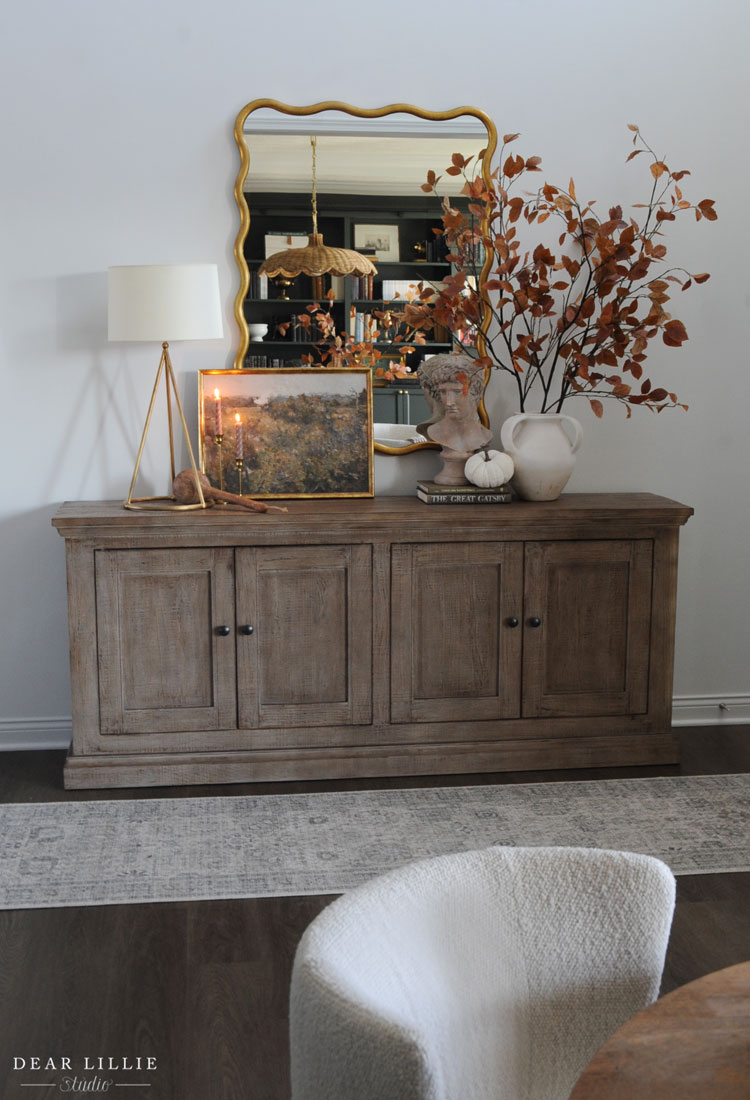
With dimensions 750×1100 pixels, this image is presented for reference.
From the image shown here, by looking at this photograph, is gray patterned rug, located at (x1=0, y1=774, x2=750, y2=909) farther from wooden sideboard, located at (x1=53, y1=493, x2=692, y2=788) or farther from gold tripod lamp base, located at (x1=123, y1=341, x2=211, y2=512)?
gold tripod lamp base, located at (x1=123, y1=341, x2=211, y2=512)

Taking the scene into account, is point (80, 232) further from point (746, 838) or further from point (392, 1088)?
point (392, 1088)

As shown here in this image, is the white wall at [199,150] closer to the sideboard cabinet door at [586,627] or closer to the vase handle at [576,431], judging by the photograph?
the vase handle at [576,431]

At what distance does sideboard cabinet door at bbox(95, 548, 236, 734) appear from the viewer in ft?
10.5

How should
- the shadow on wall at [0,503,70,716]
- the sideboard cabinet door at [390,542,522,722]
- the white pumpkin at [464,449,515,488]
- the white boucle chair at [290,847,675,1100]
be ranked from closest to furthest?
the white boucle chair at [290,847,675,1100] < the sideboard cabinet door at [390,542,522,722] < the white pumpkin at [464,449,515,488] < the shadow on wall at [0,503,70,716]

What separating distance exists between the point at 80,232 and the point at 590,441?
1.82 meters

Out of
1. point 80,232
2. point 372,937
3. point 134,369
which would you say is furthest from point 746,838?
point 80,232

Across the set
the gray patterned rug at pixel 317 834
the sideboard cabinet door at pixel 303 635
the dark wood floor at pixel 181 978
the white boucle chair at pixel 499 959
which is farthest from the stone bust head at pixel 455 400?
the white boucle chair at pixel 499 959

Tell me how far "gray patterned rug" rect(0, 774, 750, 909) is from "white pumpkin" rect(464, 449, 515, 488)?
949 mm

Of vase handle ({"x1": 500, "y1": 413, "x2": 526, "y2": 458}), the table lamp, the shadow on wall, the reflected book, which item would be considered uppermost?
the table lamp

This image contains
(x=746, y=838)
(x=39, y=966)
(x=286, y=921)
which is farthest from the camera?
(x=746, y=838)

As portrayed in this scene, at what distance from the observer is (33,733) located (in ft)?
11.9

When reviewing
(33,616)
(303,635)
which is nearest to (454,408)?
(303,635)

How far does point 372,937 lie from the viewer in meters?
1.15

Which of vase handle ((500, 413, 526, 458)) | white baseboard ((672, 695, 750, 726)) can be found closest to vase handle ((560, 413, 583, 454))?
vase handle ((500, 413, 526, 458))
